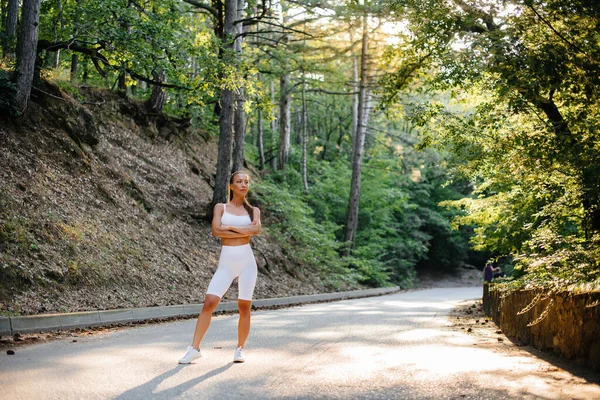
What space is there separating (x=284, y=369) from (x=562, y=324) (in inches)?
134

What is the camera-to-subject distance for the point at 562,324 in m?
7.48

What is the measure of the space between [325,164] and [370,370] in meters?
33.2

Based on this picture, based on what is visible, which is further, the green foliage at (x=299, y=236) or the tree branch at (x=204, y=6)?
the green foliage at (x=299, y=236)

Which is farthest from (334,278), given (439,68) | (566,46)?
(566,46)

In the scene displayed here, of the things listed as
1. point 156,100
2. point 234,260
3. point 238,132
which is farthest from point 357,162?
point 234,260

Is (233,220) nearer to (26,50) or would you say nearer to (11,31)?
(26,50)

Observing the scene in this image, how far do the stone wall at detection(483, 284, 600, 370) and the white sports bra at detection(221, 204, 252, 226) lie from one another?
11.8 feet

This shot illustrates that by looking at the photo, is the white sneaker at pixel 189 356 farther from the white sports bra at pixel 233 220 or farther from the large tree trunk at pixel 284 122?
the large tree trunk at pixel 284 122

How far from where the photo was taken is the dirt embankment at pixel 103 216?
1165 cm

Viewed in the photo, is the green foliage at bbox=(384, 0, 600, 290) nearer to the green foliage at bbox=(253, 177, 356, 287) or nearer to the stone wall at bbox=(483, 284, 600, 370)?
the stone wall at bbox=(483, 284, 600, 370)

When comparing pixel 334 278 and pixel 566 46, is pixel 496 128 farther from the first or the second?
pixel 334 278

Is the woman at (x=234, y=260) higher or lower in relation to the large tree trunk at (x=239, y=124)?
lower

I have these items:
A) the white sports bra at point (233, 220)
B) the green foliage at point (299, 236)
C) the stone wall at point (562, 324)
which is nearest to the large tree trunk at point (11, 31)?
the green foliage at point (299, 236)

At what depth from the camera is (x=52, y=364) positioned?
6.55m
